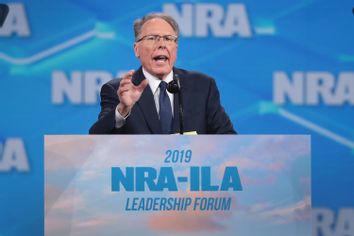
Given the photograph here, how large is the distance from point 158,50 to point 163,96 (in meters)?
0.23

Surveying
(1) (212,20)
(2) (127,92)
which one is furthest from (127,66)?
(2) (127,92)

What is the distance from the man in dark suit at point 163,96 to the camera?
2.37 meters

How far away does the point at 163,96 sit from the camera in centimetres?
246

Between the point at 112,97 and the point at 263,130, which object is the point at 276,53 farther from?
the point at 112,97

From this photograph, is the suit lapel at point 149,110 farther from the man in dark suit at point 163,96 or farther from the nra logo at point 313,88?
the nra logo at point 313,88

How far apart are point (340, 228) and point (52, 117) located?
169cm

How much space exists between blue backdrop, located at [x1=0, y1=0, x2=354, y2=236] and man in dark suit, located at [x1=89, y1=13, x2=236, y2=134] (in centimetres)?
70

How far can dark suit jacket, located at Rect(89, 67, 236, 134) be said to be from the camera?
2355mm

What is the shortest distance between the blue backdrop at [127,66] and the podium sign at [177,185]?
1.63m

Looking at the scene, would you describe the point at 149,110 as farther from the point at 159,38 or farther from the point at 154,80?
the point at 159,38

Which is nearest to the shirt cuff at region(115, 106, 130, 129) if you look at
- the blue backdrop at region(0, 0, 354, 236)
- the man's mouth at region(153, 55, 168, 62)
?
the man's mouth at region(153, 55, 168, 62)

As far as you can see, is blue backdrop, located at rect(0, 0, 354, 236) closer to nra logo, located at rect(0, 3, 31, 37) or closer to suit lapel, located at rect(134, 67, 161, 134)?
nra logo, located at rect(0, 3, 31, 37)

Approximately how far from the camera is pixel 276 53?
338 centimetres

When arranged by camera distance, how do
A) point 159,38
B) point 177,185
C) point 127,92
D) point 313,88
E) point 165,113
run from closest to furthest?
point 177,185 → point 127,92 → point 165,113 → point 159,38 → point 313,88
